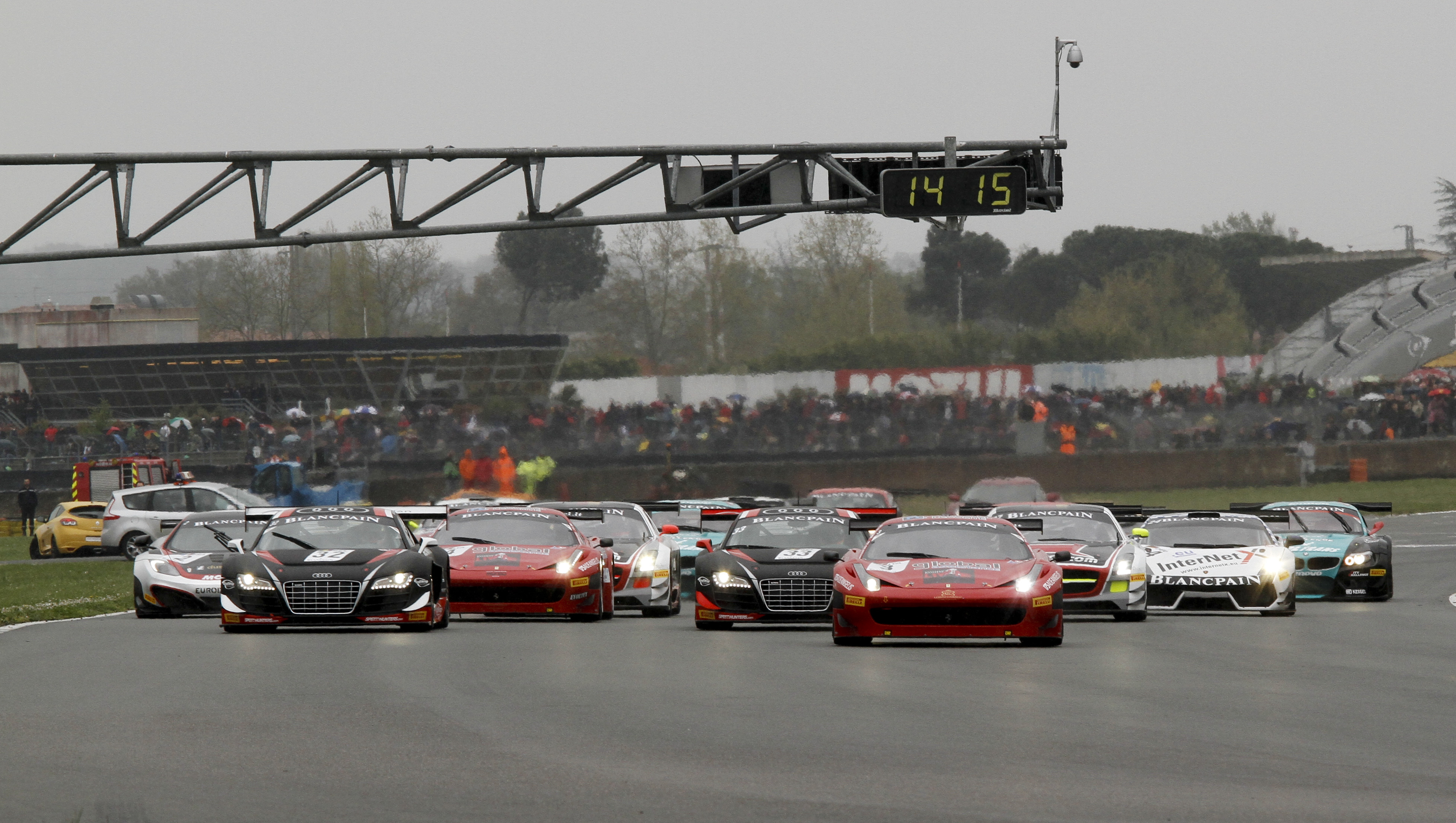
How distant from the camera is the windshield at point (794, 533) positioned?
58.8 feet

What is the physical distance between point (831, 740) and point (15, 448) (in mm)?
42196

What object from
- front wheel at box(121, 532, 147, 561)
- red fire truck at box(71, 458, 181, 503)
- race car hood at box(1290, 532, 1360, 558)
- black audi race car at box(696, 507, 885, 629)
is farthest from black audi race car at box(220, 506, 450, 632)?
red fire truck at box(71, 458, 181, 503)

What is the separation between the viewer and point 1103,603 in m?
18.1

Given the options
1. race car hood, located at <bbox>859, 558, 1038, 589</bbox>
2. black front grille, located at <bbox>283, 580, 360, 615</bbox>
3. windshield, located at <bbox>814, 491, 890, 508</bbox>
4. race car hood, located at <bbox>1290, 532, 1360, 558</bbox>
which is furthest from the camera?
windshield, located at <bbox>814, 491, 890, 508</bbox>

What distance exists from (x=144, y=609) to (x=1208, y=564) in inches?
445

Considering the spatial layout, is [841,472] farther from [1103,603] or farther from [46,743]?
[46,743]

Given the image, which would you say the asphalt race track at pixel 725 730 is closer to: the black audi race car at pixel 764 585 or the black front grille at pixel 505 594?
the black audi race car at pixel 764 585

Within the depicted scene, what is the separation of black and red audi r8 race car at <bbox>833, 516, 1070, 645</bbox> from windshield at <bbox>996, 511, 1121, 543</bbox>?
3.86 metres

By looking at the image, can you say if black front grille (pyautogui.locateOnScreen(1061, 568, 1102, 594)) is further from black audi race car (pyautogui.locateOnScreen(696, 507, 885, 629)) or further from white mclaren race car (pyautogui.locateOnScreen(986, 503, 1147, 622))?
black audi race car (pyautogui.locateOnScreen(696, 507, 885, 629))

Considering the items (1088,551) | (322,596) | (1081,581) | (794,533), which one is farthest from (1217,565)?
(322,596)

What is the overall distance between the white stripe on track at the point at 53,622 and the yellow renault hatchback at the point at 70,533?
53.0 feet

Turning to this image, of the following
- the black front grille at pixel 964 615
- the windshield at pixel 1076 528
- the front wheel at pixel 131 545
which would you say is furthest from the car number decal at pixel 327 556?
the front wheel at pixel 131 545

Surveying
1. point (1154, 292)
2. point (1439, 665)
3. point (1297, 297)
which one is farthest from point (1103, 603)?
point (1297, 297)

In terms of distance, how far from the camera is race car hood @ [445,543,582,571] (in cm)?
1828
